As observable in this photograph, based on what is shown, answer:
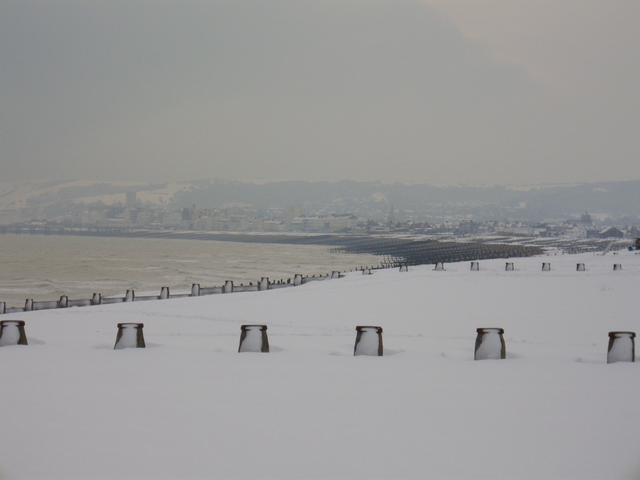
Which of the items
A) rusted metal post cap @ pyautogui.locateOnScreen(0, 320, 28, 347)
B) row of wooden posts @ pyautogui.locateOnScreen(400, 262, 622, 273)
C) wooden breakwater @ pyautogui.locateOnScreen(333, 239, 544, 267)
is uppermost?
rusted metal post cap @ pyautogui.locateOnScreen(0, 320, 28, 347)

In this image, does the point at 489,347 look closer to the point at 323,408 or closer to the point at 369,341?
the point at 369,341

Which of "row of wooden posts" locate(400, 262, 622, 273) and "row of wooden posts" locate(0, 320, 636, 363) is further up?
"row of wooden posts" locate(0, 320, 636, 363)

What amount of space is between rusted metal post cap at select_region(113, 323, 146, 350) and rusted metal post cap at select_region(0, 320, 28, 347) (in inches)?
74.3

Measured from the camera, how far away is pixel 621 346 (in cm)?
940

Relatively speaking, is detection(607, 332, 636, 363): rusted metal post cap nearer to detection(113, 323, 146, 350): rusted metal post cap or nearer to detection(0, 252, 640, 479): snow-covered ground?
detection(0, 252, 640, 479): snow-covered ground

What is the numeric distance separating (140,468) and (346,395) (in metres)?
3.03

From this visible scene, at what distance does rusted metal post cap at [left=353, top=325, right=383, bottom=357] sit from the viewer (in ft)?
33.4

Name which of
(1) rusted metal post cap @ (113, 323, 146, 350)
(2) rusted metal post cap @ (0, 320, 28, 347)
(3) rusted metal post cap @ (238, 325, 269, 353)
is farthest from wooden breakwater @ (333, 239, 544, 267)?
(2) rusted metal post cap @ (0, 320, 28, 347)

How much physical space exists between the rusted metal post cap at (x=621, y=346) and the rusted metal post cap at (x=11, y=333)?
10.1 m

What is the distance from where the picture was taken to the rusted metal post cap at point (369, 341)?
1019 cm

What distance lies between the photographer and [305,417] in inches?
250

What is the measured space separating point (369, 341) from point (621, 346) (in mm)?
3905

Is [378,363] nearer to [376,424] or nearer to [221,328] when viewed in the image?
[376,424]

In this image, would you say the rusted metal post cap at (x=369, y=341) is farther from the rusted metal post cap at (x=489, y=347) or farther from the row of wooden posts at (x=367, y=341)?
the rusted metal post cap at (x=489, y=347)
